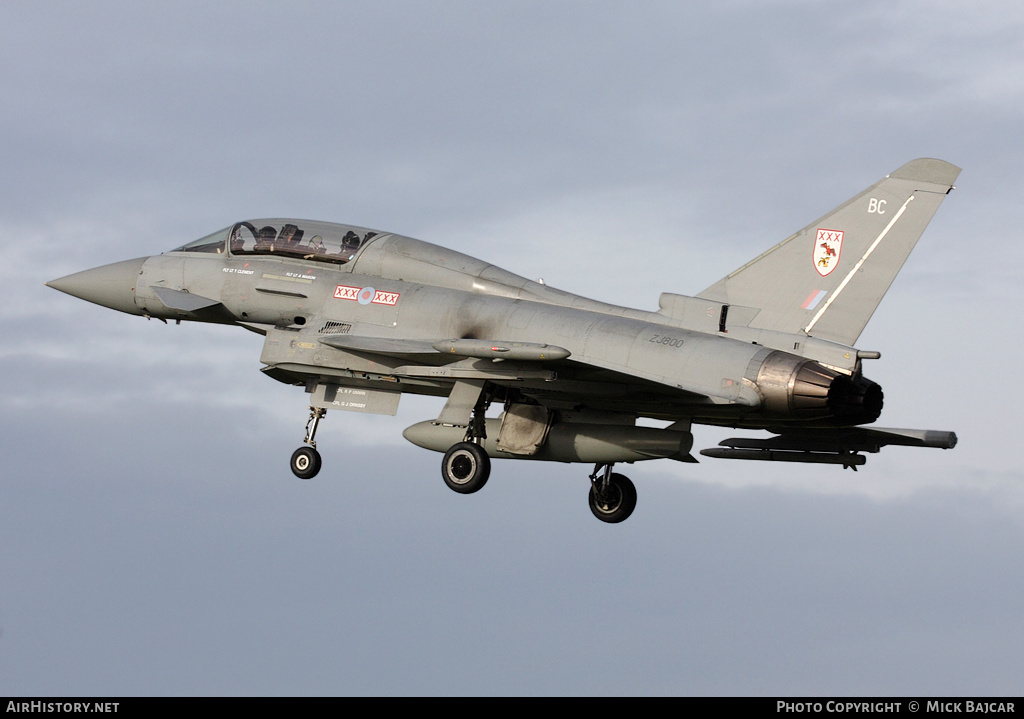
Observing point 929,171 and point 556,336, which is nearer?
point 929,171

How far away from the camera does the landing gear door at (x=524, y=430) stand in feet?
61.1

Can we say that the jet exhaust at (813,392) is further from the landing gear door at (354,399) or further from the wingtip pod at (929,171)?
the landing gear door at (354,399)

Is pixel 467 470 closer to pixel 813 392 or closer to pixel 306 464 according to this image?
pixel 306 464

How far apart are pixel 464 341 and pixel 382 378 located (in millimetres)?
2734

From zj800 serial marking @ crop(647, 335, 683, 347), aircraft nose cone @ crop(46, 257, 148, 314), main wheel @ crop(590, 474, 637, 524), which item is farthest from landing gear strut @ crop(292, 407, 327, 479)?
zj800 serial marking @ crop(647, 335, 683, 347)

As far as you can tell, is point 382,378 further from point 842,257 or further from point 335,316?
point 842,257

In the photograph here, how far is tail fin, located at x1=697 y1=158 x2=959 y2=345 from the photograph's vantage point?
17.1 m

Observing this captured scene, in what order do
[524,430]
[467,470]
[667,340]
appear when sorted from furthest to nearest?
[524,430] → [467,470] → [667,340]

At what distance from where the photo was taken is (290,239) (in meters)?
19.8

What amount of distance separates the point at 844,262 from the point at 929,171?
1702 mm

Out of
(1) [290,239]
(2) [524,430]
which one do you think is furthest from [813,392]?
(1) [290,239]

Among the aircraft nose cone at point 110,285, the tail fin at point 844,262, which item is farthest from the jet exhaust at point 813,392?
the aircraft nose cone at point 110,285

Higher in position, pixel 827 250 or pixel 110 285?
pixel 827 250
